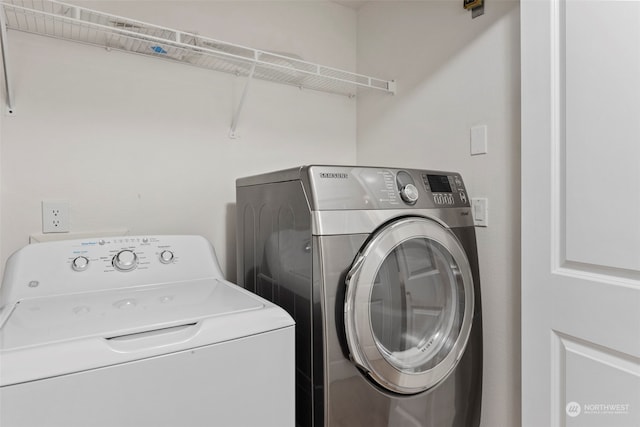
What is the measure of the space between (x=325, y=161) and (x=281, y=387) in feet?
4.63

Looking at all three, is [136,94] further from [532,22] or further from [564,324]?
[564,324]

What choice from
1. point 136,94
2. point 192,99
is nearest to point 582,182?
point 192,99

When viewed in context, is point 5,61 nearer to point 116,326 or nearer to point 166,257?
point 166,257

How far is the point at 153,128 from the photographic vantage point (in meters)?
1.60

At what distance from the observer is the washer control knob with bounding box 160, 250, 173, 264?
51.9 inches

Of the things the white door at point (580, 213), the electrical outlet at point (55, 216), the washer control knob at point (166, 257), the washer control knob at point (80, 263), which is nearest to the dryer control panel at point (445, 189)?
the white door at point (580, 213)

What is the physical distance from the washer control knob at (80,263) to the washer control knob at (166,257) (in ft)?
0.74

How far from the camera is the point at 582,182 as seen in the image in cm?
116

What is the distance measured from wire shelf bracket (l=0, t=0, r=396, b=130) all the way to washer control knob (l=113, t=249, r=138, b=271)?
675 millimetres

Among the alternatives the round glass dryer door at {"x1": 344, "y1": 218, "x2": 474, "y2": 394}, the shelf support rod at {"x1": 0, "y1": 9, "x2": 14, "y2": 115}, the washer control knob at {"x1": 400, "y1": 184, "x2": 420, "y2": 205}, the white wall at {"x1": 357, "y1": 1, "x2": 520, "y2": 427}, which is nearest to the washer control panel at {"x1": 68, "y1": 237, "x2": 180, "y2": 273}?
the shelf support rod at {"x1": 0, "y1": 9, "x2": 14, "y2": 115}

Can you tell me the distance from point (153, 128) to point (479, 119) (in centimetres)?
140

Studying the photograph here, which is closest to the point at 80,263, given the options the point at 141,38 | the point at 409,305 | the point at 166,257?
the point at 166,257

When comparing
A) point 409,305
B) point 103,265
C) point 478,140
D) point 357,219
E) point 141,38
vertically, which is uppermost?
point 141,38

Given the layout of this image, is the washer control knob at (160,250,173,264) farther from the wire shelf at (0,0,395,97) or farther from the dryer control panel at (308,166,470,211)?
the wire shelf at (0,0,395,97)
